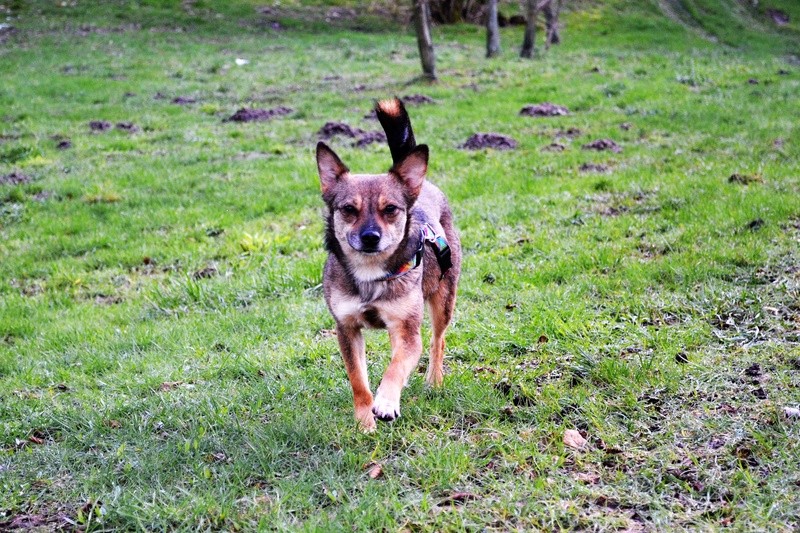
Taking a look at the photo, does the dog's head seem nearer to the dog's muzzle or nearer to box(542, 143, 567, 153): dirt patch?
the dog's muzzle

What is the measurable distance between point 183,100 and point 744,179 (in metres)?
13.5

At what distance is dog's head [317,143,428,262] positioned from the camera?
15.3 feet

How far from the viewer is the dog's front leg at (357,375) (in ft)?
15.6

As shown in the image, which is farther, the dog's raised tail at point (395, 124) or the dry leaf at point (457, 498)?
the dog's raised tail at point (395, 124)

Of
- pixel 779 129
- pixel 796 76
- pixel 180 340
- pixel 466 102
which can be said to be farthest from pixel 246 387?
pixel 796 76

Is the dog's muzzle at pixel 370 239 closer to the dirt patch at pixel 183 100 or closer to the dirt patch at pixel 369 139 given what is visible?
the dirt patch at pixel 369 139

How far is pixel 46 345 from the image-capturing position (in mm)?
6742

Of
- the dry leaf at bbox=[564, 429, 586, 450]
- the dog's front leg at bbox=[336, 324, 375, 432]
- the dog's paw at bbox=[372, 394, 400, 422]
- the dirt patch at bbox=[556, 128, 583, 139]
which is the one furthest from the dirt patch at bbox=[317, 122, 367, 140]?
the dry leaf at bbox=[564, 429, 586, 450]

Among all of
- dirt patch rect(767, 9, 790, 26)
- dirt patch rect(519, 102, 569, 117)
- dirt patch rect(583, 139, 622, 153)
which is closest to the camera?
dirt patch rect(583, 139, 622, 153)

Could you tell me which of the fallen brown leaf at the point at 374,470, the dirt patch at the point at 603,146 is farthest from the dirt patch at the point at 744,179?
the fallen brown leaf at the point at 374,470

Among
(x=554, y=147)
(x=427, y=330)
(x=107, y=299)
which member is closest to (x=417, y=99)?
(x=554, y=147)

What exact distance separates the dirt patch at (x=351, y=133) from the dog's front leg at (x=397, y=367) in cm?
873

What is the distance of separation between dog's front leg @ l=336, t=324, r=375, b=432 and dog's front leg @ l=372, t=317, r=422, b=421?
0.20 meters

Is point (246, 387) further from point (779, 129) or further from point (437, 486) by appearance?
point (779, 129)
